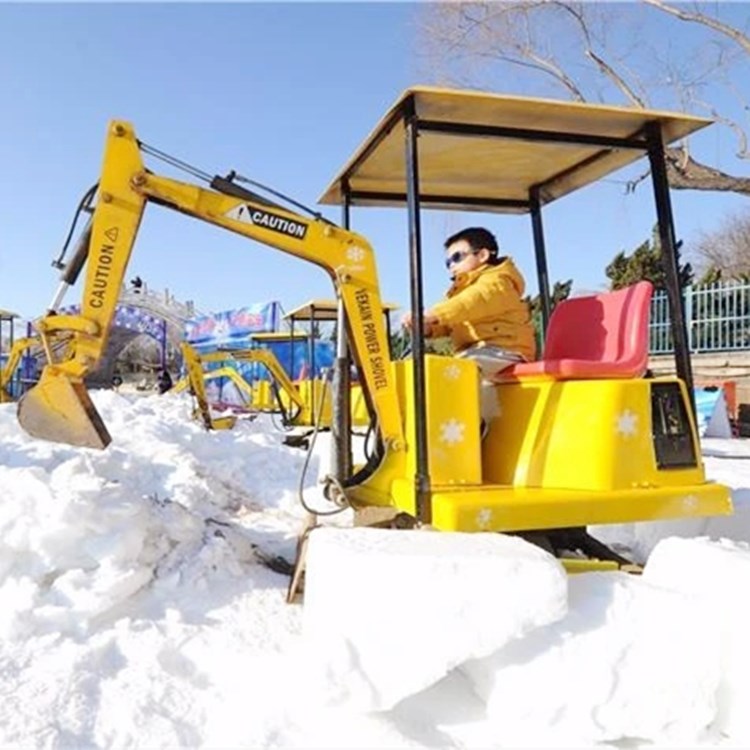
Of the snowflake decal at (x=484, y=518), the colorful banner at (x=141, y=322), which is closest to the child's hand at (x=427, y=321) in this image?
the snowflake decal at (x=484, y=518)

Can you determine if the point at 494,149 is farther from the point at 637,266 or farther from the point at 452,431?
the point at 637,266

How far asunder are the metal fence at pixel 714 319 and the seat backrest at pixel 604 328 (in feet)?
34.9

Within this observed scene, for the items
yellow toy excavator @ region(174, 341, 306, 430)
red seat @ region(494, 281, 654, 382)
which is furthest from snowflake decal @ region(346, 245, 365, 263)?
yellow toy excavator @ region(174, 341, 306, 430)

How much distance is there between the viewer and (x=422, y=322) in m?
3.22

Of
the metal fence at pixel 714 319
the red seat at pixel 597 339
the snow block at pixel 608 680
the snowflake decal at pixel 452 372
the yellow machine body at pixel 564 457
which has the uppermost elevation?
the metal fence at pixel 714 319

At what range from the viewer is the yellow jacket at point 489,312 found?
353 cm

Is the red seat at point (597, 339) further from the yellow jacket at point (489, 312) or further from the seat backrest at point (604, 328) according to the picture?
the yellow jacket at point (489, 312)

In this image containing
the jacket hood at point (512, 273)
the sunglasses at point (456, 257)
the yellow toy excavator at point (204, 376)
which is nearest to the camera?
the jacket hood at point (512, 273)

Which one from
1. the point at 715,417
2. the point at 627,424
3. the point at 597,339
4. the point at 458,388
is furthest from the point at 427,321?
the point at 715,417

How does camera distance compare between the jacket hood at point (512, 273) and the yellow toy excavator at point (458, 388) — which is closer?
the yellow toy excavator at point (458, 388)

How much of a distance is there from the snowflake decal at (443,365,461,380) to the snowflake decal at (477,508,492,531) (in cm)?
61

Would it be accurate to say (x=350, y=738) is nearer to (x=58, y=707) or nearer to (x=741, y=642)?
(x=58, y=707)

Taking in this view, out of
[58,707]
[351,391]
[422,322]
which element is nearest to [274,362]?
[351,391]

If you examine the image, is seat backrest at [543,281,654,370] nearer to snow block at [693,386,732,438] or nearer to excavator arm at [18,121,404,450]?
excavator arm at [18,121,404,450]
